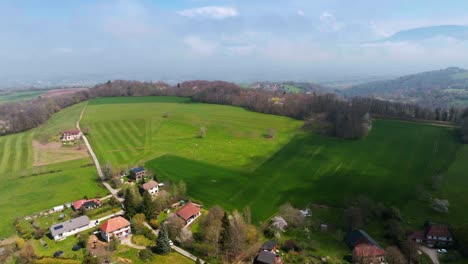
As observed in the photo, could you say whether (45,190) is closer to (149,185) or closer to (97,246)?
(149,185)

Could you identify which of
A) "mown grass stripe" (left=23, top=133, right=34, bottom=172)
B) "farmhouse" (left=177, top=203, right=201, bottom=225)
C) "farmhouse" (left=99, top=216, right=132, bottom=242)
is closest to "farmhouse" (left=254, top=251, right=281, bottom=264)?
"farmhouse" (left=177, top=203, right=201, bottom=225)

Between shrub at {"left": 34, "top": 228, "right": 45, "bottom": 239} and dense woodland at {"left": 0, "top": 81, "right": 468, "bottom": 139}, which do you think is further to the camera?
dense woodland at {"left": 0, "top": 81, "right": 468, "bottom": 139}

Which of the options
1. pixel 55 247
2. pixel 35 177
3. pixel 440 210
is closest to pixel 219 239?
pixel 55 247

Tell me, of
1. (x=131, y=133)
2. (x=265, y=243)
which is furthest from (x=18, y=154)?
(x=265, y=243)

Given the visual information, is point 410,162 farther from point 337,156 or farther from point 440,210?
point 440,210

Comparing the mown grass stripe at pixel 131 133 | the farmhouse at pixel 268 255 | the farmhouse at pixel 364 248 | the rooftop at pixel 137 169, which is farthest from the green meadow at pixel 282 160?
the farmhouse at pixel 364 248

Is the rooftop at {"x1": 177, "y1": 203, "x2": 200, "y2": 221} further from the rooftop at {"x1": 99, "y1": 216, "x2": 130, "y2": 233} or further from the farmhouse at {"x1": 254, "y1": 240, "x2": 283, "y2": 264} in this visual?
the farmhouse at {"x1": 254, "y1": 240, "x2": 283, "y2": 264}
